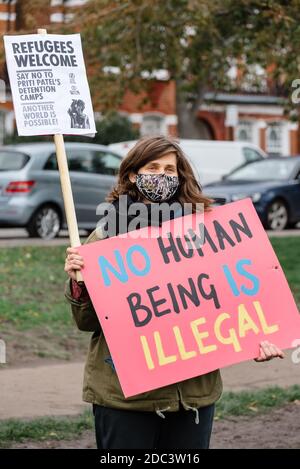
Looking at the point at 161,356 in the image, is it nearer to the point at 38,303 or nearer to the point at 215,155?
the point at 38,303

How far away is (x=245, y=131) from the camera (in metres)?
45.8

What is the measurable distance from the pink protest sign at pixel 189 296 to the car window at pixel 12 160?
1452 cm

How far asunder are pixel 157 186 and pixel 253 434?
3.38 m

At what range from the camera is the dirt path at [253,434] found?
6918mm

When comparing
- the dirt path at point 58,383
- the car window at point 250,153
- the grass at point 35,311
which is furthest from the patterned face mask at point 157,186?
the car window at point 250,153

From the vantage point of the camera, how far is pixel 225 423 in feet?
25.0

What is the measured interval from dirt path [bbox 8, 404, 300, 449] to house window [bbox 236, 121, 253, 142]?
37.9 meters

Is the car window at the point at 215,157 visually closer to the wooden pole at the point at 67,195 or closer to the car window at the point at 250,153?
the car window at the point at 250,153

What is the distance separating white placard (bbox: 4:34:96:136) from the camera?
14.8 ft

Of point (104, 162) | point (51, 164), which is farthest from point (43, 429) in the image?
point (104, 162)

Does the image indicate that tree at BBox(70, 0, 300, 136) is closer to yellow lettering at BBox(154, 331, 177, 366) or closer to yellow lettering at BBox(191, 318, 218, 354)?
yellow lettering at BBox(191, 318, 218, 354)

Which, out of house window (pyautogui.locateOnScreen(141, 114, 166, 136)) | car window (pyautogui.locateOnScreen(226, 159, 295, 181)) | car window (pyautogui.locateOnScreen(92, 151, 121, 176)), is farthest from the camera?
house window (pyautogui.locateOnScreen(141, 114, 166, 136))

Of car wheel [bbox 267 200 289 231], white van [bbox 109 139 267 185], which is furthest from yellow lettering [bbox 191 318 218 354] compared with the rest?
white van [bbox 109 139 267 185]
